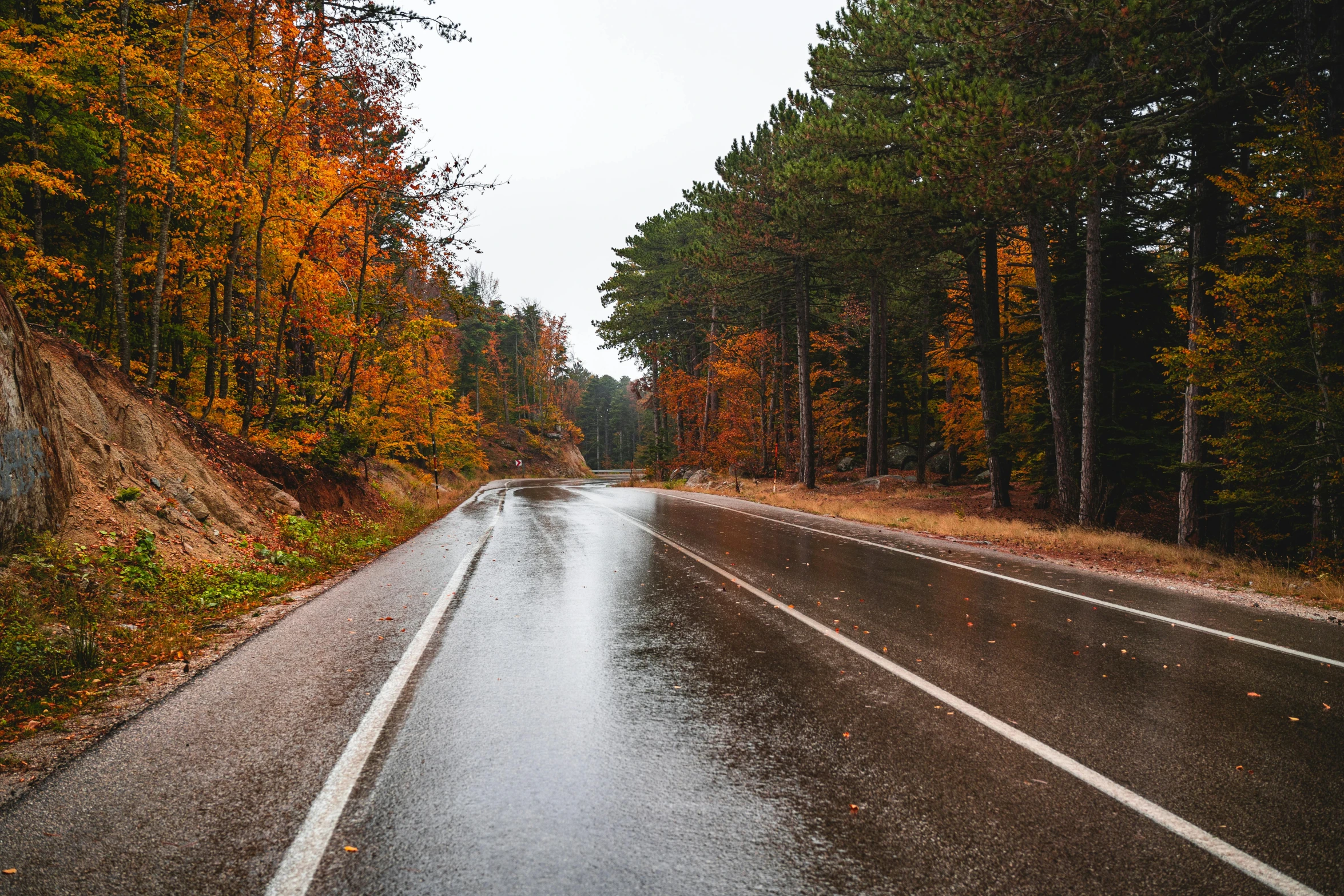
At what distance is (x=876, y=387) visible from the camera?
1105 inches

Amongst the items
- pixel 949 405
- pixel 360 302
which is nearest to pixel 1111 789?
pixel 360 302

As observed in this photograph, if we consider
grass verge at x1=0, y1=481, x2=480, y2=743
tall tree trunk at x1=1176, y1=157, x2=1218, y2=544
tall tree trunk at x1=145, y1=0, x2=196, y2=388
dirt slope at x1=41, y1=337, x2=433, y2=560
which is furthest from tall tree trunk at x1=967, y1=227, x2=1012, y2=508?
tall tree trunk at x1=145, y1=0, x2=196, y2=388

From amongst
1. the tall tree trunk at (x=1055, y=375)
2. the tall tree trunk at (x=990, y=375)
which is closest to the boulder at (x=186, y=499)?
the tall tree trunk at (x=1055, y=375)

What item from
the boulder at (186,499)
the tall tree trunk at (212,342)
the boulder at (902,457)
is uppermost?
the tall tree trunk at (212,342)

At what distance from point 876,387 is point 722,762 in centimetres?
2661

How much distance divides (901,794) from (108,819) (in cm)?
363

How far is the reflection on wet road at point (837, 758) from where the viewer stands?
8.13 feet

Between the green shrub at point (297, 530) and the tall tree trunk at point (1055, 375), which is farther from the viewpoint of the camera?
the tall tree trunk at point (1055, 375)

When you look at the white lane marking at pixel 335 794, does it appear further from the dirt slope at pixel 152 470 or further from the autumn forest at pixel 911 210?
the autumn forest at pixel 911 210

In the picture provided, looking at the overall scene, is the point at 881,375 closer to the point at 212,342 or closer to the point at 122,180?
the point at 212,342

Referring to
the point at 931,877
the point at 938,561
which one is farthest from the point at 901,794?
the point at 938,561

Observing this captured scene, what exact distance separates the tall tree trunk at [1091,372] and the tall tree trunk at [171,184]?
17501mm

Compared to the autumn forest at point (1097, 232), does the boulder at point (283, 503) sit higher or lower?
lower

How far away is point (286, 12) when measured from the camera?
1199 cm
